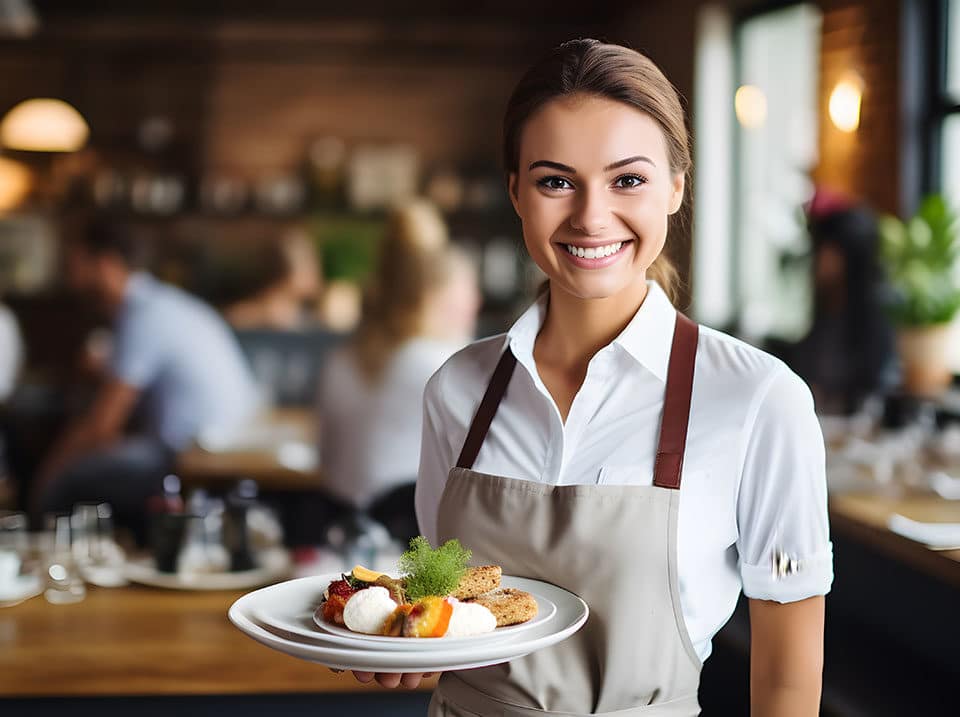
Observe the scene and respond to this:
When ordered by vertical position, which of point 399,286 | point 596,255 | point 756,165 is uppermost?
point 756,165

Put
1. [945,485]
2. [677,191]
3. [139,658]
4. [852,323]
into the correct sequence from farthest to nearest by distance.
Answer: [852,323] → [945,485] → [139,658] → [677,191]

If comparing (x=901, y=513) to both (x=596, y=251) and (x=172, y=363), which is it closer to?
(x=596, y=251)

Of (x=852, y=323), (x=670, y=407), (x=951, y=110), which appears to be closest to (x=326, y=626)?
(x=670, y=407)

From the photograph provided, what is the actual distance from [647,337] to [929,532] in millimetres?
1416

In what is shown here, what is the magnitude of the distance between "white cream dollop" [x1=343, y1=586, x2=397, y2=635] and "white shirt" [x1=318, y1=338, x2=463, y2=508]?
7.33 feet

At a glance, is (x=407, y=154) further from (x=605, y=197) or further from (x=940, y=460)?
(x=605, y=197)

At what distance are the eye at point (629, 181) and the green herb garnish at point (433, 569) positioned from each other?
441 mm

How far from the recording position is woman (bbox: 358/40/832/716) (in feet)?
4.22

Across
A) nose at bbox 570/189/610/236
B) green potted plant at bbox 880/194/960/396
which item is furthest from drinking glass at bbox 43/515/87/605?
green potted plant at bbox 880/194/960/396

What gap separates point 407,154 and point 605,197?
6.95m

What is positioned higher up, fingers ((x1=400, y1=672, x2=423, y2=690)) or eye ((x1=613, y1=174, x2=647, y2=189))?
eye ((x1=613, y1=174, x2=647, y2=189))

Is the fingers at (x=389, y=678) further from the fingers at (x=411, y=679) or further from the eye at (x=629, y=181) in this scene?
the eye at (x=629, y=181)

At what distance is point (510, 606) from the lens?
4.08 ft

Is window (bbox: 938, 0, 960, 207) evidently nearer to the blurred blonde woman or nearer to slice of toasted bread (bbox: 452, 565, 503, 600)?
the blurred blonde woman
